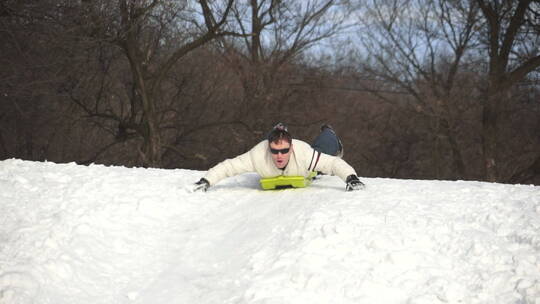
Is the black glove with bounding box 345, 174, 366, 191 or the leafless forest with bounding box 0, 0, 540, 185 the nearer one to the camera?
the black glove with bounding box 345, 174, 366, 191

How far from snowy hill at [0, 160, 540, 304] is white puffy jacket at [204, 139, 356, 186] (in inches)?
10.0

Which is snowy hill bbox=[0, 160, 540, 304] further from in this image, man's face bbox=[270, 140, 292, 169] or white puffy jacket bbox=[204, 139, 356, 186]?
man's face bbox=[270, 140, 292, 169]

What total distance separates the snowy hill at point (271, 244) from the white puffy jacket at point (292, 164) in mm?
255

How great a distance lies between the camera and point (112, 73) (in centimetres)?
1780

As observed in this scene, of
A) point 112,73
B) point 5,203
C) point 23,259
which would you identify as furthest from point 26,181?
point 112,73

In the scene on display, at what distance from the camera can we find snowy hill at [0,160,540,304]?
3611mm

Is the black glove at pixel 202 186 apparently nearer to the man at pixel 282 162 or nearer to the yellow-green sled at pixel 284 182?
the man at pixel 282 162

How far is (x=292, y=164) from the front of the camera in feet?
20.3

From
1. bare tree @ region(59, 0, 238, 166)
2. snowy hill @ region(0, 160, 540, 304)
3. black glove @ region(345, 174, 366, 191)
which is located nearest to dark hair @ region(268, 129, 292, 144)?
snowy hill @ region(0, 160, 540, 304)

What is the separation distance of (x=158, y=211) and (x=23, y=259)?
1.92m

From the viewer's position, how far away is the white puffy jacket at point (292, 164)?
6.17 meters

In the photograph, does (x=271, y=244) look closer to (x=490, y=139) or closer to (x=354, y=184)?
(x=354, y=184)

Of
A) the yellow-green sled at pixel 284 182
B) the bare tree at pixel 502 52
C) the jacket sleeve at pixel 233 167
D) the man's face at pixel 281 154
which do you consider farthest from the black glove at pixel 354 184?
the bare tree at pixel 502 52

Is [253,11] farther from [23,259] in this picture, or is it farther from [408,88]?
[23,259]
